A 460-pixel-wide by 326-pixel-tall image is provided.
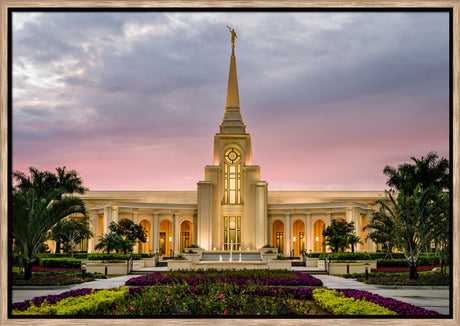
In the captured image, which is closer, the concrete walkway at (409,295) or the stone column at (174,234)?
the concrete walkway at (409,295)

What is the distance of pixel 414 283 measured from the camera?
2134 centimetres

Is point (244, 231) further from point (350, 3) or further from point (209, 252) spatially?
point (350, 3)

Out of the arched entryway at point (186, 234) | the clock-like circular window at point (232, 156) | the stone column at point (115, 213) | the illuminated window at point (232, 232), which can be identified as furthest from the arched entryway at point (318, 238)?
the stone column at point (115, 213)

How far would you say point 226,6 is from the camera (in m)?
10.6

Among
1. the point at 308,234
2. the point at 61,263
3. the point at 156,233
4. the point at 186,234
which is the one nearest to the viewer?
the point at 61,263

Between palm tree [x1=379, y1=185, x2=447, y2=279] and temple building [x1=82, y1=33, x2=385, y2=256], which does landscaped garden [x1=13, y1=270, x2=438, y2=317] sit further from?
temple building [x1=82, y1=33, x2=385, y2=256]

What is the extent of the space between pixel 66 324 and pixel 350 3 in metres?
9.33

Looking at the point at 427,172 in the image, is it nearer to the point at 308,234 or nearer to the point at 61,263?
the point at 308,234

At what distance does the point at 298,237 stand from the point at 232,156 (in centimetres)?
1270

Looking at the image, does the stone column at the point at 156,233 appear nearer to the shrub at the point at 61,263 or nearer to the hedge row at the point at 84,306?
the shrub at the point at 61,263

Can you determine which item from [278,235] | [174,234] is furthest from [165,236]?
[278,235]

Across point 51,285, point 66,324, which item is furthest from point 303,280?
point 66,324

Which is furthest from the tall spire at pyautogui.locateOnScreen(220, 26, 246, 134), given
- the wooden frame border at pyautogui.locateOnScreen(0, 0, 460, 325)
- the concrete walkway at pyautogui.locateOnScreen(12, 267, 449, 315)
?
the wooden frame border at pyautogui.locateOnScreen(0, 0, 460, 325)

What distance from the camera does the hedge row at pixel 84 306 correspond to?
10.7 metres
